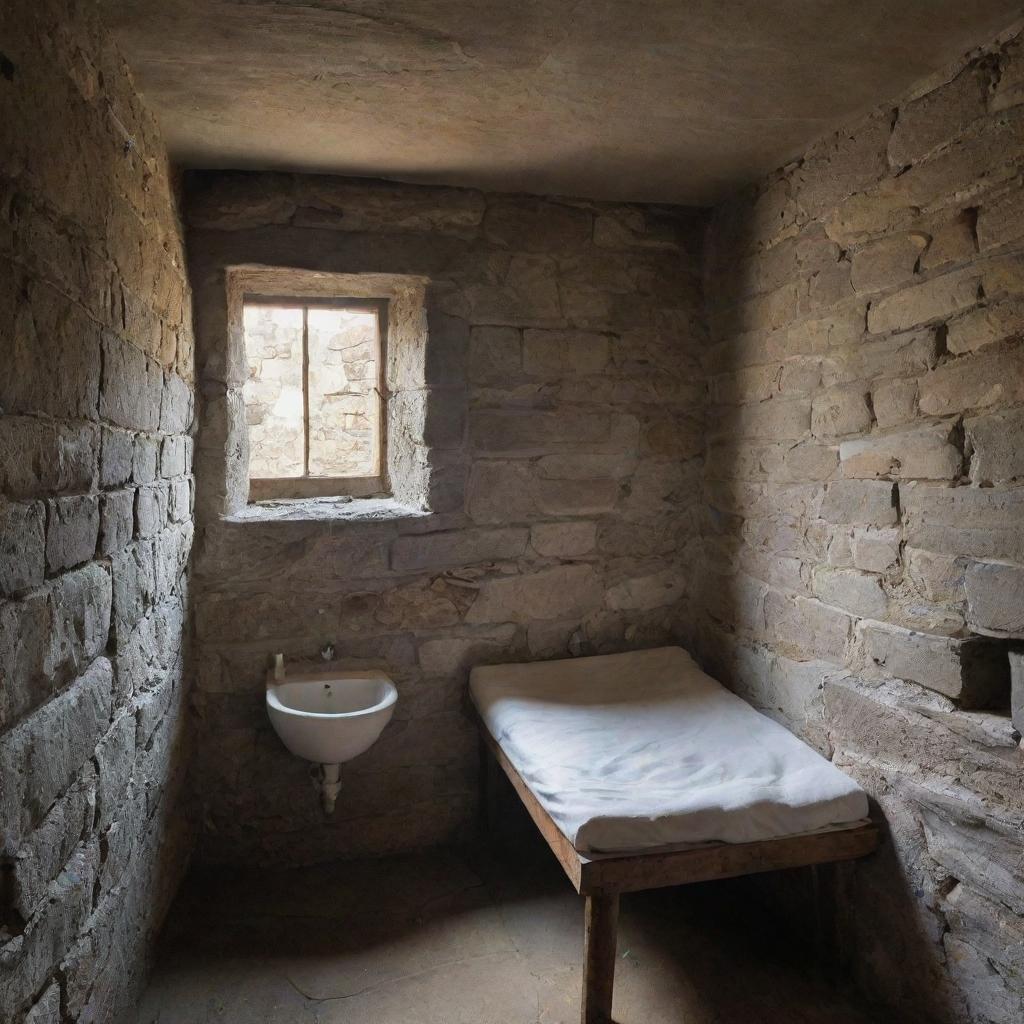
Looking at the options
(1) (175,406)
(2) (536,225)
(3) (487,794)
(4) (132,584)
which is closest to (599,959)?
(3) (487,794)

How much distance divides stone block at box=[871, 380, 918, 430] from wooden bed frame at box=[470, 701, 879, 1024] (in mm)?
1087

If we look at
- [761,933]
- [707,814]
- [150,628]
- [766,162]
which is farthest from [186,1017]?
[766,162]

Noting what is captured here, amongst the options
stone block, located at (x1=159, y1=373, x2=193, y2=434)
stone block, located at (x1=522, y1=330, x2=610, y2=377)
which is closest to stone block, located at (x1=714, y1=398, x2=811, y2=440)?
stone block, located at (x1=522, y1=330, x2=610, y2=377)

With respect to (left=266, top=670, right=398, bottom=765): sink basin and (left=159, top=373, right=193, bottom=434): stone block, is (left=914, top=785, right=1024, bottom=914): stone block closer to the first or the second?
(left=266, top=670, right=398, bottom=765): sink basin

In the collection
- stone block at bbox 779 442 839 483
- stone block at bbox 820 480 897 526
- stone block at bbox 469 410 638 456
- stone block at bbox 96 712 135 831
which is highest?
stone block at bbox 469 410 638 456

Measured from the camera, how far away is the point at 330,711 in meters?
2.78

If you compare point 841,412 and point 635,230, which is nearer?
point 841,412

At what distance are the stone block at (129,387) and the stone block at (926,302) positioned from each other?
6.41ft

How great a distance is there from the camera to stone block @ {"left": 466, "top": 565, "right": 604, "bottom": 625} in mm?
2998

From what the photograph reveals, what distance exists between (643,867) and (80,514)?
1.51m

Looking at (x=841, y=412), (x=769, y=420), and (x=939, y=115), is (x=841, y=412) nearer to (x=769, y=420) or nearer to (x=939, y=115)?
(x=769, y=420)

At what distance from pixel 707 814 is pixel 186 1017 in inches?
59.0

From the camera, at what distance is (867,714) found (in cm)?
220

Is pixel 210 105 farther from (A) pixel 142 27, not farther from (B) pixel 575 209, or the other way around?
(B) pixel 575 209
